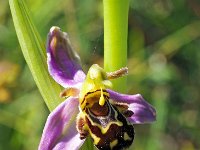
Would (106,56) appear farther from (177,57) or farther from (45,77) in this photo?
(177,57)

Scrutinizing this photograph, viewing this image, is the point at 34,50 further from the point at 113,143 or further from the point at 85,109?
the point at 113,143

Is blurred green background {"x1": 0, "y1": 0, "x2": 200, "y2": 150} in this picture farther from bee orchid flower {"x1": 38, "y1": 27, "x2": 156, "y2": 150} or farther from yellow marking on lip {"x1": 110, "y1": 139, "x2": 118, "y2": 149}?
yellow marking on lip {"x1": 110, "y1": 139, "x2": 118, "y2": 149}

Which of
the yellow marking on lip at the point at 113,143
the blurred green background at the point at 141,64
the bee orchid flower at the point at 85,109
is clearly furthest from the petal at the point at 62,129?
the blurred green background at the point at 141,64

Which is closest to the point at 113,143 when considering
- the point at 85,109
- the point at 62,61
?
the point at 85,109

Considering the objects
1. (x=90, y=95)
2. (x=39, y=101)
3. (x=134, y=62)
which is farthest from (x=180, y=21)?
(x=90, y=95)

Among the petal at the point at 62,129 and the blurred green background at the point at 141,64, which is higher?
the petal at the point at 62,129

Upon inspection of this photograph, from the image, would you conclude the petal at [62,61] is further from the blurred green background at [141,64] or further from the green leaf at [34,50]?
the blurred green background at [141,64]
